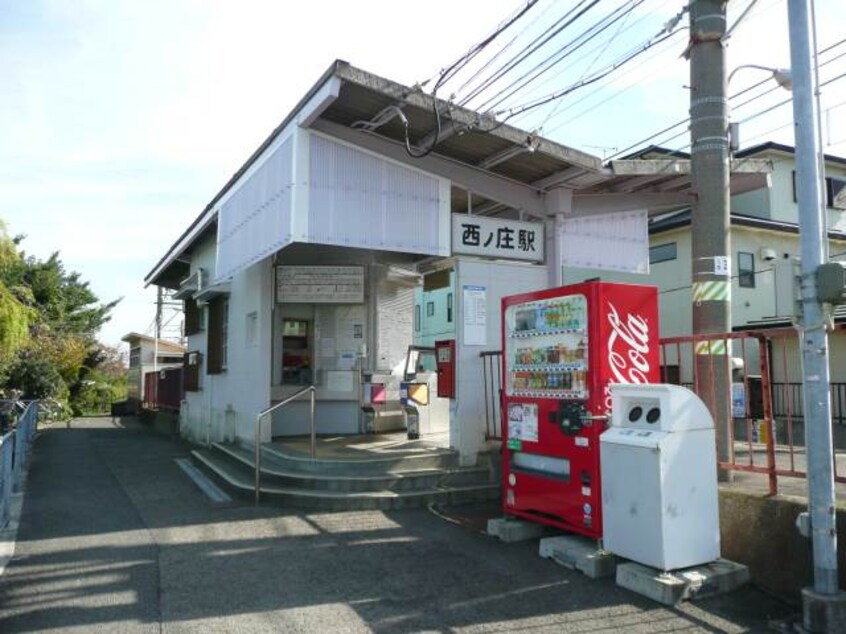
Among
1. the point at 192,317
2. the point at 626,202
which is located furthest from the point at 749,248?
the point at 192,317

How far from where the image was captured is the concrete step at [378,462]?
27.1 feet

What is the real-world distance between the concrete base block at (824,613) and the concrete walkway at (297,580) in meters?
0.28

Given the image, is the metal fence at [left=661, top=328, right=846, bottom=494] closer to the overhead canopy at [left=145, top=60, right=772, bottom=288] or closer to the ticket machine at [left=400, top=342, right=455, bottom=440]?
the overhead canopy at [left=145, top=60, right=772, bottom=288]

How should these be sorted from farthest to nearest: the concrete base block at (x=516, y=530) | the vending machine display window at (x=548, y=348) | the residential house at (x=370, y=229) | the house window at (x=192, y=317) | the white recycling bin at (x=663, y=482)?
the house window at (x=192, y=317) → the residential house at (x=370, y=229) → the concrete base block at (x=516, y=530) → the vending machine display window at (x=548, y=348) → the white recycling bin at (x=663, y=482)

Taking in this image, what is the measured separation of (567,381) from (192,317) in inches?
493

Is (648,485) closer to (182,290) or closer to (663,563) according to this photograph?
(663,563)

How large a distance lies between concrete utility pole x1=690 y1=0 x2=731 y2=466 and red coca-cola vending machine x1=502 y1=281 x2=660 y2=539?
1543 millimetres

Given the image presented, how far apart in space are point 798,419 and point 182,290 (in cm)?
1429

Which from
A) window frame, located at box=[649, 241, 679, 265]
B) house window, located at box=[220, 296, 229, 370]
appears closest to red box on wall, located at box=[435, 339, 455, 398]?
house window, located at box=[220, 296, 229, 370]

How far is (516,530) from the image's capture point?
636cm

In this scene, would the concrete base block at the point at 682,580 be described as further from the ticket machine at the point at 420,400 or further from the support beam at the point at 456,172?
the support beam at the point at 456,172

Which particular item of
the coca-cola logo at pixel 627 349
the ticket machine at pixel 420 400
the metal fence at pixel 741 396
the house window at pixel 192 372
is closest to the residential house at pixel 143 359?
the house window at pixel 192 372

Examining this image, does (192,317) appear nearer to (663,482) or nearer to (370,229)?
(370,229)

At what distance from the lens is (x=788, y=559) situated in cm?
487
